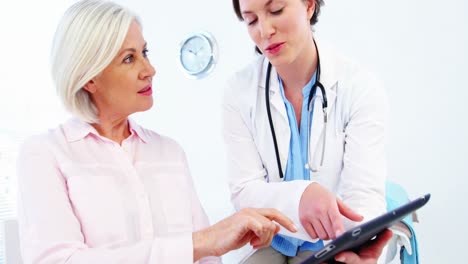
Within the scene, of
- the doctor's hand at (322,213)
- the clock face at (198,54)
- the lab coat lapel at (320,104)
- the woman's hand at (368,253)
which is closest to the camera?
the woman's hand at (368,253)

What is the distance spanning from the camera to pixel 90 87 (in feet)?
4.24

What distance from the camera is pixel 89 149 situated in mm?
1274

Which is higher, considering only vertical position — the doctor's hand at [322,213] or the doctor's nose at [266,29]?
the doctor's nose at [266,29]

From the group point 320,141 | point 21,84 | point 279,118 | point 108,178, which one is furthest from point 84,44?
point 21,84

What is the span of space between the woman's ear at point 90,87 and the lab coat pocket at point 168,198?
0.83 feet

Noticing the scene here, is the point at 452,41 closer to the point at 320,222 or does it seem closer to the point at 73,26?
the point at 320,222

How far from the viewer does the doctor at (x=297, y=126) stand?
1.29m

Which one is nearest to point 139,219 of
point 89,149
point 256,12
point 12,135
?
point 89,149

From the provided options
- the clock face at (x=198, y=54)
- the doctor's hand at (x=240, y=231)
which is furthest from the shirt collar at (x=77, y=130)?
the clock face at (x=198, y=54)

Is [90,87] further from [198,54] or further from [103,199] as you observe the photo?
[198,54]

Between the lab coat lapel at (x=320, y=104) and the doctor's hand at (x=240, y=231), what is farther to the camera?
the lab coat lapel at (x=320, y=104)

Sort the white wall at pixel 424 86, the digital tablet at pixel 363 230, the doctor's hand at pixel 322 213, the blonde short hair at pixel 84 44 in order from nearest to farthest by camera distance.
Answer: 1. the digital tablet at pixel 363 230
2. the doctor's hand at pixel 322 213
3. the blonde short hair at pixel 84 44
4. the white wall at pixel 424 86

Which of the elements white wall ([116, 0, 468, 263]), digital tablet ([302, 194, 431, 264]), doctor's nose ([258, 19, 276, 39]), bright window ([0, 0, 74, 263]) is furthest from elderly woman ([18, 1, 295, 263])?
bright window ([0, 0, 74, 263])

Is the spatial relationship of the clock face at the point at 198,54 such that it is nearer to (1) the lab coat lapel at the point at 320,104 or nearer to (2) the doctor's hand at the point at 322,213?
(1) the lab coat lapel at the point at 320,104
